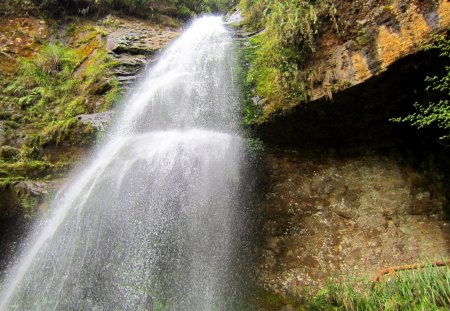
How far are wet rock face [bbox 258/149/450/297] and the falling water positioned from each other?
89cm

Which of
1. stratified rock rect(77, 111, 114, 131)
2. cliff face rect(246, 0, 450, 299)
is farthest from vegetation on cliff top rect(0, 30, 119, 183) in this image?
cliff face rect(246, 0, 450, 299)

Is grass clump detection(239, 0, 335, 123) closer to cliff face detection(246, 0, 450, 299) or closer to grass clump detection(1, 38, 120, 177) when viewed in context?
Answer: cliff face detection(246, 0, 450, 299)

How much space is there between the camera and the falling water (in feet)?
20.0

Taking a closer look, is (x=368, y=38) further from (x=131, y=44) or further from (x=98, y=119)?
(x=131, y=44)

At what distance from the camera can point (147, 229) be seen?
6.35 meters

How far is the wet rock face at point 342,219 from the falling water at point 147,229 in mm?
889

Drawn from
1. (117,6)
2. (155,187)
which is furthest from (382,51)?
(117,6)

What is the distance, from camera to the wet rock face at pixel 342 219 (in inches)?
248

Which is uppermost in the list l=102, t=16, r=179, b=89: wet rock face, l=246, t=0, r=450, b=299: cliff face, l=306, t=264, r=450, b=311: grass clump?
l=102, t=16, r=179, b=89: wet rock face

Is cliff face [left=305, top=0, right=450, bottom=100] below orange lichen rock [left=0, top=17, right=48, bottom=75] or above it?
below

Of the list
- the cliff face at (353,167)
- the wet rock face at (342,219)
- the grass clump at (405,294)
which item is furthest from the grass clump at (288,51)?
the grass clump at (405,294)

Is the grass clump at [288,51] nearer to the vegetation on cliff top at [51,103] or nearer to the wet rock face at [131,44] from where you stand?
the wet rock face at [131,44]

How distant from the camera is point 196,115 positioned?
7992 mm

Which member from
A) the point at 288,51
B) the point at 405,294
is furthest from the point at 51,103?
the point at 405,294
